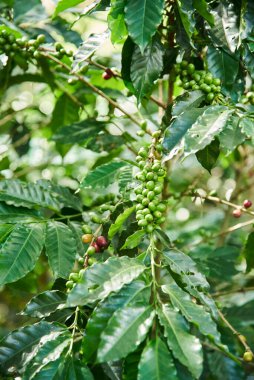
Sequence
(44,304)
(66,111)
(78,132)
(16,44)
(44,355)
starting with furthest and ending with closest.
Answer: (66,111), (78,132), (16,44), (44,304), (44,355)

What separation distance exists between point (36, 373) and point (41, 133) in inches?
68.3

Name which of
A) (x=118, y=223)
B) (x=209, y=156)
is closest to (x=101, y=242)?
(x=118, y=223)

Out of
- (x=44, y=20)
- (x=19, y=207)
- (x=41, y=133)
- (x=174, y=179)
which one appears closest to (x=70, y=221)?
(x=19, y=207)

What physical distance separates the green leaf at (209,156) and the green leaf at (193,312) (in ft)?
1.21

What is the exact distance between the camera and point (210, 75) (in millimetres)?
1279

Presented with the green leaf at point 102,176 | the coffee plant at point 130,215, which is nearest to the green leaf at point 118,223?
the coffee plant at point 130,215

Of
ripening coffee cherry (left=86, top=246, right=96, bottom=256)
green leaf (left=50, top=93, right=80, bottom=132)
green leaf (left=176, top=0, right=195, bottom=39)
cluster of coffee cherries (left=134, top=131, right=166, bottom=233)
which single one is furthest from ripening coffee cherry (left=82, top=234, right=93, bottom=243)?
green leaf (left=50, top=93, right=80, bottom=132)

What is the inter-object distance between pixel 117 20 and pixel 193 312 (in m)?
0.68

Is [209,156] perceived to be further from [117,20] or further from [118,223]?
[117,20]

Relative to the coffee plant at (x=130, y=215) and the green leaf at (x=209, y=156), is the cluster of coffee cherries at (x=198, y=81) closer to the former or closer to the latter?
the coffee plant at (x=130, y=215)

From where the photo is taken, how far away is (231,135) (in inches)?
42.6

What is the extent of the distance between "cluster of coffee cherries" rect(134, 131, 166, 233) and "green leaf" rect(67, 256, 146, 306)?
0.14 meters

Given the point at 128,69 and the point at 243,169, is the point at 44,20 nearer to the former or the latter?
the point at 128,69

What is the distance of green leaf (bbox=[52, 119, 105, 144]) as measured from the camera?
1735mm
